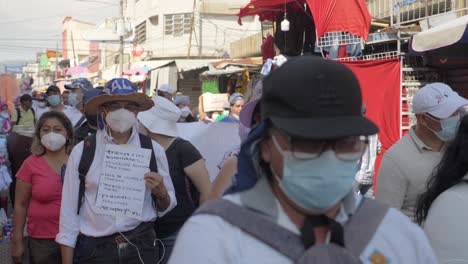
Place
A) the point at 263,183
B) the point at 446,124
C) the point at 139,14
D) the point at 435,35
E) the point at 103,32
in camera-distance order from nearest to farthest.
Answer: the point at 263,183 < the point at 446,124 < the point at 435,35 < the point at 139,14 < the point at 103,32

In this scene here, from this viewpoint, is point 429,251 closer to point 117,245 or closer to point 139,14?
point 117,245

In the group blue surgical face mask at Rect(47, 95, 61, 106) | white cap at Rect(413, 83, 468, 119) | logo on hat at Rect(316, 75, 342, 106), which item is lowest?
blue surgical face mask at Rect(47, 95, 61, 106)

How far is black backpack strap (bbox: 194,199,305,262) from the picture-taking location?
164cm

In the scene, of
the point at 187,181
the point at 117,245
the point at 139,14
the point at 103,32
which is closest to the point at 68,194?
the point at 117,245

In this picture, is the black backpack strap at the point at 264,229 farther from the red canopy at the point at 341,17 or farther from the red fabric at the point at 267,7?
the red fabric at the point at 267,7

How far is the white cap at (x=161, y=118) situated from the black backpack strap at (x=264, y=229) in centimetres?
293

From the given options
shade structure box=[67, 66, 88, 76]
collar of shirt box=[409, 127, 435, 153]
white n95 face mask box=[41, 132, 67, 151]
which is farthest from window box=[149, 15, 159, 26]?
collar of shirt box=[409, 127, 435, 153]

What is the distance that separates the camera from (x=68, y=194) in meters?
3.85

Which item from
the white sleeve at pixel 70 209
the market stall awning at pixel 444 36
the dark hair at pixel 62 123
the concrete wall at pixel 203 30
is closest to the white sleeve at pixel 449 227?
the white sleeve at pixel 70 209

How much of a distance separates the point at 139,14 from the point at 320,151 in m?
42.8

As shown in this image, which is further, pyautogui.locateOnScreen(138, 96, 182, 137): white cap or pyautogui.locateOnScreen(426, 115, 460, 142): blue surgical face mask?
pyautogui.locateOnScreen(138, 96, 182, 137): white cap

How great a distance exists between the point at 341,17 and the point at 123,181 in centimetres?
721

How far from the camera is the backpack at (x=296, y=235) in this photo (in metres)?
1.62

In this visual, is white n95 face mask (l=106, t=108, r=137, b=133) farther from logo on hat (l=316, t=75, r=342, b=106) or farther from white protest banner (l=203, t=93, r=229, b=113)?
white protest banner (l=203, t=93, r=229, b=113)
